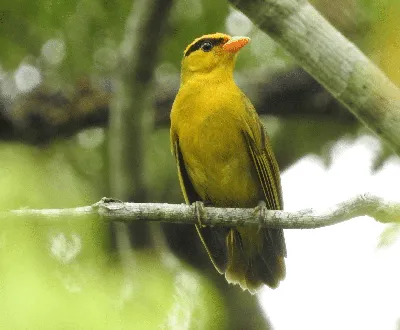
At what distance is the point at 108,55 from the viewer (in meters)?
5.87

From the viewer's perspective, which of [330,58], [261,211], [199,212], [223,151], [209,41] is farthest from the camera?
[209,41]

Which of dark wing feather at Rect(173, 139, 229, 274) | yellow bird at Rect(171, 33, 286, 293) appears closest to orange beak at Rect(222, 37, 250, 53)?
yellow bird at Rect(171, 33, 286, 293)

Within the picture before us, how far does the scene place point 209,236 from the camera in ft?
→ 16.0

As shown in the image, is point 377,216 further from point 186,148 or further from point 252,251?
point 252,251

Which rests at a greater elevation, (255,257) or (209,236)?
(209,236)

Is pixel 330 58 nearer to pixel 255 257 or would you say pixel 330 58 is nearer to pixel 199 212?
pixel 199 212

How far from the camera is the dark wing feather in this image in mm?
4785

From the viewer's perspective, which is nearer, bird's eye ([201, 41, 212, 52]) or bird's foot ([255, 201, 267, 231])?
bird's foot ([255, 201, 267, 231])

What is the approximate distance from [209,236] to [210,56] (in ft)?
3.82

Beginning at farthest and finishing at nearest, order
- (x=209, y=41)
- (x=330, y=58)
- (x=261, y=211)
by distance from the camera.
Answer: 1. (x=209, y=41)
2. (x=261, y=211)
3. (x=330, y=58)

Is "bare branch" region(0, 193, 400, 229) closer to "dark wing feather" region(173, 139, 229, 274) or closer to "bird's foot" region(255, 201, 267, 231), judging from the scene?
"bird's foot" region(255, 201, 267, 231)

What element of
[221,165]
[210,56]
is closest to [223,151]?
[221,165]

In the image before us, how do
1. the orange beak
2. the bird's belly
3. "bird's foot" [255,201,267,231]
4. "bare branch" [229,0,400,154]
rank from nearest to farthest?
"bare branch" [229,0,400,154]
"bird's foot" [255,201,267,231]
the bird's belly
the orange beak

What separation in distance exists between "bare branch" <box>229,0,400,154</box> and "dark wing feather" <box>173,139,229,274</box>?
181 centimetres
